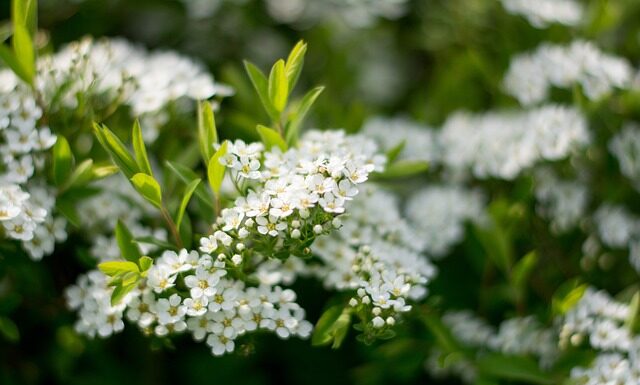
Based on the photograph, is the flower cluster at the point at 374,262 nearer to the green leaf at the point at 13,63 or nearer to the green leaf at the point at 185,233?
the green leaf at the point at 185,233

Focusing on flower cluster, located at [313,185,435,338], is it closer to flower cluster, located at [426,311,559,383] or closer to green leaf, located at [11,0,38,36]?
flower cluster, located at [426,311,559,383]

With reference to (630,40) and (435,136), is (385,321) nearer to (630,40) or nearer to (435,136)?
(435,136)

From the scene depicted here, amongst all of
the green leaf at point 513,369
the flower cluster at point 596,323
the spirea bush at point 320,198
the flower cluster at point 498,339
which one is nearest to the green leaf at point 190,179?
the spirea bush at point 320,198

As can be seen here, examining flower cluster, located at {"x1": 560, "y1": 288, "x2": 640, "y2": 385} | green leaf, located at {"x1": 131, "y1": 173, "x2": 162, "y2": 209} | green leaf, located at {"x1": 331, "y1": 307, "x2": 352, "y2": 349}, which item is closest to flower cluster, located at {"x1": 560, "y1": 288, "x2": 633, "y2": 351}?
flower cluster, located at {"x1": 560, "y1": 288, "x2": 640, "y2": 385}

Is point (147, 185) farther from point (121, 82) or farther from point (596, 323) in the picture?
point (596, 323)

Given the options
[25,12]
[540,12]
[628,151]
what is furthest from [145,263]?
[540,12]

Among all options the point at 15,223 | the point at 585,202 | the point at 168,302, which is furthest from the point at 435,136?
the point at 15,223
